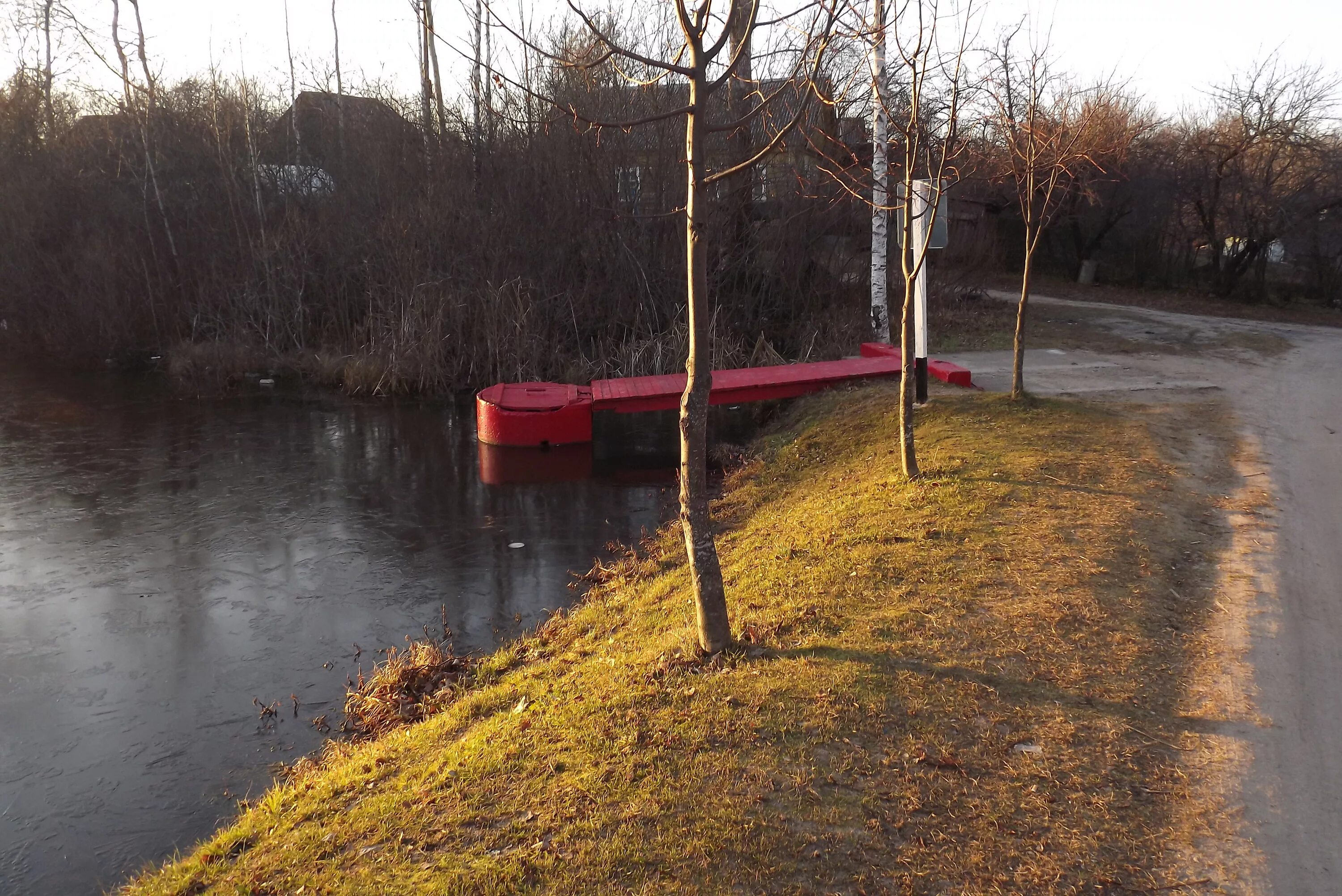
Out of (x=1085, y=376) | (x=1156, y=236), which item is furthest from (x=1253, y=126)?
(x=1085, y=376)

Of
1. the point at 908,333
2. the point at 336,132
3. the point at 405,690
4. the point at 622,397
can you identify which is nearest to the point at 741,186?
the point at 622,397

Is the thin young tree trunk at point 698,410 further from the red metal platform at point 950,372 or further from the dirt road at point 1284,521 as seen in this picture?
the red metal platform at point 950,372

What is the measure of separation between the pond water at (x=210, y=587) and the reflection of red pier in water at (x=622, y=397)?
66 centimetres

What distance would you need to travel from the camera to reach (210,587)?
814 cm

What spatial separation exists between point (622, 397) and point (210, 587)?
549 cm

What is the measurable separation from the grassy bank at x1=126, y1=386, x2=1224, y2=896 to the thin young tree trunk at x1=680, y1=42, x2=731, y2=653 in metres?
0.25

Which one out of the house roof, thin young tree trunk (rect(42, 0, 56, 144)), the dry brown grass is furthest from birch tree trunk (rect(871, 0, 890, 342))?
thin young tree trunk (rect(42, 0, 56, 144))

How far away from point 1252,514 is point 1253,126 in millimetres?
18036

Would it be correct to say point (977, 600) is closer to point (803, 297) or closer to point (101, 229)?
point (803, 297)

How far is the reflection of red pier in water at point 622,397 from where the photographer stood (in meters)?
12.3

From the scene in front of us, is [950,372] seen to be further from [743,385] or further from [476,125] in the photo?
[476,125]

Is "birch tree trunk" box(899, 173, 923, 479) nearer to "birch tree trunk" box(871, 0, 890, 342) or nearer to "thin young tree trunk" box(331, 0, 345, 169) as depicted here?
"birch tree trunk" box(871, 0, 890, 342)

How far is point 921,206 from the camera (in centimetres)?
912

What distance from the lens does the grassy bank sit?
3467 millimetres
